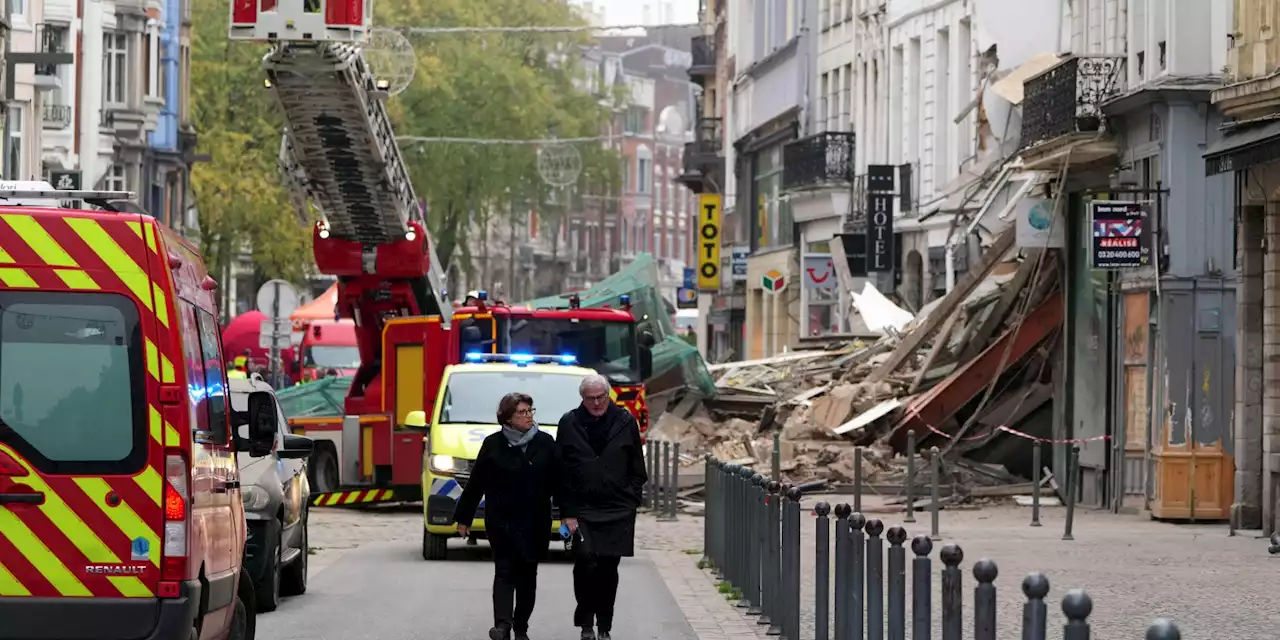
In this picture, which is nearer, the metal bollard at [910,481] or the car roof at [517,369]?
the car roof at [517,369]

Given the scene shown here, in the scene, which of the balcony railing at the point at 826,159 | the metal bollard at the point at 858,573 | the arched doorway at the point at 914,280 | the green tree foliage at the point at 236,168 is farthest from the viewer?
the green tree foliage at the point at 236,168

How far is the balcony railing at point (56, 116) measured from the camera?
5908 centimetres

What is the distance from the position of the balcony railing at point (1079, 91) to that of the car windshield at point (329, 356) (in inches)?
1120

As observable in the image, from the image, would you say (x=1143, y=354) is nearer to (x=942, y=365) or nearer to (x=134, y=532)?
(x=942, y=365)

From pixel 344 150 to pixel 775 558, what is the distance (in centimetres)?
1484

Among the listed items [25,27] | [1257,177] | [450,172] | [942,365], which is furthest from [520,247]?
[1257,177]

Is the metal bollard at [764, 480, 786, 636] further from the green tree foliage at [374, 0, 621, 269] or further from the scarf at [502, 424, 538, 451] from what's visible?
the green tree foliage at [374, 0, 621, 269]

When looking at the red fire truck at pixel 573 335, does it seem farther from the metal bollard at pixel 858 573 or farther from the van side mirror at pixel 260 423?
the van side mirror at pixel 260 423

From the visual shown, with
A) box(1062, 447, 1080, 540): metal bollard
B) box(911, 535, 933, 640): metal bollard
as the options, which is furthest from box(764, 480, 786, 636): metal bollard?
box(1062, 447, 1080, 540): metal bollard

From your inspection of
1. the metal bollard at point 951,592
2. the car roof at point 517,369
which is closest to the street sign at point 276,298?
the car roof at point 517,369

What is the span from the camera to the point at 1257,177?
26.7 metres

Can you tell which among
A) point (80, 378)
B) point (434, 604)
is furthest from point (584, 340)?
point (80, 378)

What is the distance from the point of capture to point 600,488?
15531 millimetres

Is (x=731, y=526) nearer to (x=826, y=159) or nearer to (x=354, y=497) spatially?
(x=354, y=497)
